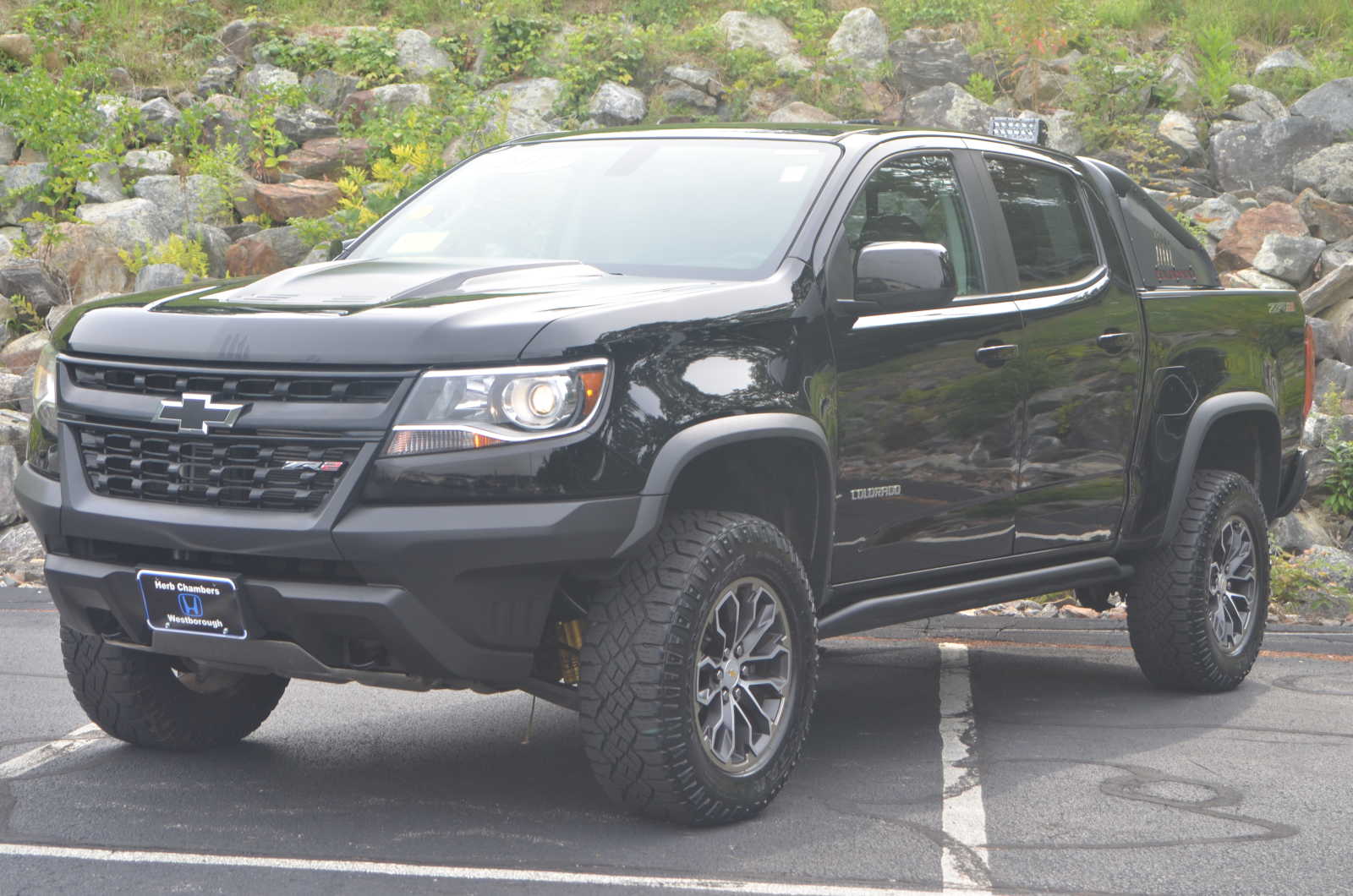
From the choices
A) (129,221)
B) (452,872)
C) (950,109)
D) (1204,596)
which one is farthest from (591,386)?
(950,109)

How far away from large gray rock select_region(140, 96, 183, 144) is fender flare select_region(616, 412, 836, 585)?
542 inches

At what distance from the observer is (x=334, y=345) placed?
414cm

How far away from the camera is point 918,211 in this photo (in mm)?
5609

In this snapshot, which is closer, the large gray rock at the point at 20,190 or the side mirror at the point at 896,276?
the side mirror at the point at 896,276

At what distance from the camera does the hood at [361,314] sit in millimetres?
4117

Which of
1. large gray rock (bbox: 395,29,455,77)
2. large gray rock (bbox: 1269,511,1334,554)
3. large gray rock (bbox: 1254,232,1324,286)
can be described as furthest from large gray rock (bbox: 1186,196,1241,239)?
large gray rock (bbox: 395,29,455,77)

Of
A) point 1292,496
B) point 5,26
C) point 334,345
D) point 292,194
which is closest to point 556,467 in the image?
point 334,345

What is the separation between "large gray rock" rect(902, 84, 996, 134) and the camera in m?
17.2

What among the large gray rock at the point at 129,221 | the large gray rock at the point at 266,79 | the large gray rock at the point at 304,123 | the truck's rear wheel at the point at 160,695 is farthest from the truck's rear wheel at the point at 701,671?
the large gray rock at the point at 266,79

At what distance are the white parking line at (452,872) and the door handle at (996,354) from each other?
200 centimetres

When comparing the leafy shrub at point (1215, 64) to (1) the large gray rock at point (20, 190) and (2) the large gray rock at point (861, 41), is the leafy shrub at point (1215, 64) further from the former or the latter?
(1) the large gray rock at point (20, 190)

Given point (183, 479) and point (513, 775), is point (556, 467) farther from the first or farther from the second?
point (513, 775)

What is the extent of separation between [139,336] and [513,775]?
1.78 metres

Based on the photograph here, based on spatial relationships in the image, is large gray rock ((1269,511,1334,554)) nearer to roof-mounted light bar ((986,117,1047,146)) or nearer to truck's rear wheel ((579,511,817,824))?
roof-mounted light bar ((986,117,1047,146))
